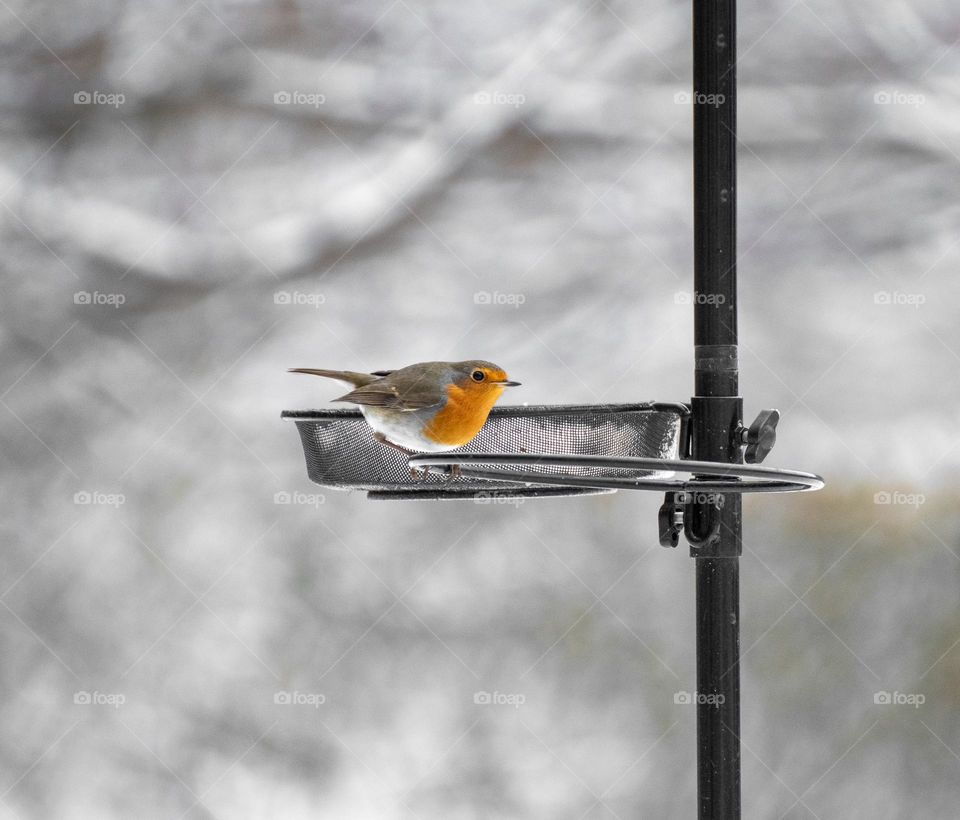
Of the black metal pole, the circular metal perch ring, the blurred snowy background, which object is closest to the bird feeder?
the black metal pole

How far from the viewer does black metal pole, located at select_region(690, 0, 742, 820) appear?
0.86m

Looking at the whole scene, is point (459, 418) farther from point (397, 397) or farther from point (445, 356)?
point (445, 356)

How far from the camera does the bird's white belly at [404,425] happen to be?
0.91m

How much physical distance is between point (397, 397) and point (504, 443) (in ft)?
0.34

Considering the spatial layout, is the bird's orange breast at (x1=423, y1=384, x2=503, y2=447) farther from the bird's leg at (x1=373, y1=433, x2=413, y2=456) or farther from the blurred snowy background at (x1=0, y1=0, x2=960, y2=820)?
the blurred snowy background at (x1=0, y1=0, x2=960, y2=820)

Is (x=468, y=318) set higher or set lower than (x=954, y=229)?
lower

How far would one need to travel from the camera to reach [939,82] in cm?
227

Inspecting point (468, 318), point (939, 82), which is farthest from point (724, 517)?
point (939, 82)

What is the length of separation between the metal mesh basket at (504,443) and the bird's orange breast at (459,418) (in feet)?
0.04

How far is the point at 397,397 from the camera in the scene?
0.94m

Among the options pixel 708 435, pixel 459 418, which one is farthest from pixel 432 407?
pixel 708 435

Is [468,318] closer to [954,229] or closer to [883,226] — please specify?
[883,226]

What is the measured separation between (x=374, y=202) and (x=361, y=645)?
953 millimetres

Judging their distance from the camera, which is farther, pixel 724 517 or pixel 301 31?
pixel 301 31
